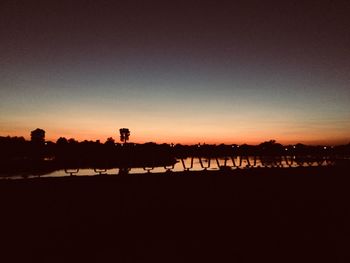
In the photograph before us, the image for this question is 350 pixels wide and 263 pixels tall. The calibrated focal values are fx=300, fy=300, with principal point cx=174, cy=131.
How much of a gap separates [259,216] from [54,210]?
6403 mm

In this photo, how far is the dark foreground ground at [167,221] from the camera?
253 inches

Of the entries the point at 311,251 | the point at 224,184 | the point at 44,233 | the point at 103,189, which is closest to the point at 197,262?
the point at 311,251

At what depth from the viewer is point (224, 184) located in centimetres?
1482

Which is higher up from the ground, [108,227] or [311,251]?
[108,227]

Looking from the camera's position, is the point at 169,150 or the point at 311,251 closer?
the point at 311,251

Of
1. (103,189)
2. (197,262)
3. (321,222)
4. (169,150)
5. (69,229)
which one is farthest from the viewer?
(169,150)

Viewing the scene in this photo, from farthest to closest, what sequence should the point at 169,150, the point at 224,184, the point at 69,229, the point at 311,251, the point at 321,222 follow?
the point at 169,150 → the point at 224,184 → the point at 321,222 → the point at 69,229 → the point at 311,251

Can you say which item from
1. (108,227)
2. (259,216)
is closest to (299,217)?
(259,216)

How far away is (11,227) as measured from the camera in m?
7.83

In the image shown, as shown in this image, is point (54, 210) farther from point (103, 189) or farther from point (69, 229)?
point (103, 189)

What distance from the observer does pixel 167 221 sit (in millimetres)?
8664

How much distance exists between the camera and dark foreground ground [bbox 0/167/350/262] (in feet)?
21.1

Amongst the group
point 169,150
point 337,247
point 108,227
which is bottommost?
point 337,247

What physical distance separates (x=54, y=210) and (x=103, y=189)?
317 cm
